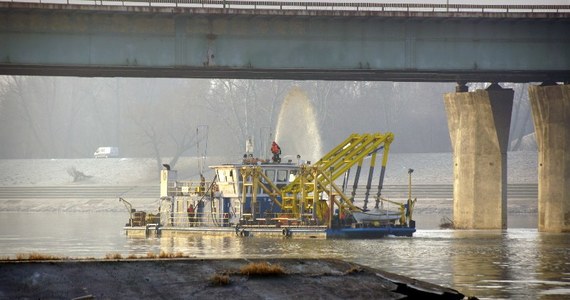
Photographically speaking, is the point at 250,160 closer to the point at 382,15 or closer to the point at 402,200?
the point at 382,15

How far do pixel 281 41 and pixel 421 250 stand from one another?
55.5 ft

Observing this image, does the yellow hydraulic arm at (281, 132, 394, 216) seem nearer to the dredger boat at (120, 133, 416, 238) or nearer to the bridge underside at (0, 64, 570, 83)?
the dredger boat at (120, 133, 416, 238)

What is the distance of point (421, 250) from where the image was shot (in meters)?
58.8

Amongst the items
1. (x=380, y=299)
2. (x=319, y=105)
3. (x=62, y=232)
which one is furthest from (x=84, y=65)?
(x=319, y=105)

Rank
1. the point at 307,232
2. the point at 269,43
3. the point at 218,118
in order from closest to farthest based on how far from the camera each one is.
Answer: the point at 269,43, the point at 307,232, the point at 218,118

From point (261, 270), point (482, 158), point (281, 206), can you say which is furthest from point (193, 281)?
point (482, 158)

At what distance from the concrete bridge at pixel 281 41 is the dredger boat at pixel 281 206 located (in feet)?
17.1

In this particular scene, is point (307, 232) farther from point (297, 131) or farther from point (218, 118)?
point (218, 118)

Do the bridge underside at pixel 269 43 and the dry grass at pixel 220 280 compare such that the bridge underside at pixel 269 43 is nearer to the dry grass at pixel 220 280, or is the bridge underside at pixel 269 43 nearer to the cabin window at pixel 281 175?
the cabin window at pixel 281 175

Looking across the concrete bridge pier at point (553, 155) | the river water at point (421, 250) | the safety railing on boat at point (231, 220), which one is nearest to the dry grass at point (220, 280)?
the river water at point (421, 250)

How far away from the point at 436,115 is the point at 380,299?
551ft

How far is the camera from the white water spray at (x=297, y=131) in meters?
151

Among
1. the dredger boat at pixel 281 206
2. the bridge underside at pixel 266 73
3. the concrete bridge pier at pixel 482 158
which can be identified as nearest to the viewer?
the bridge underside at pixel 266 73

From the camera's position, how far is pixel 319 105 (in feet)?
561
